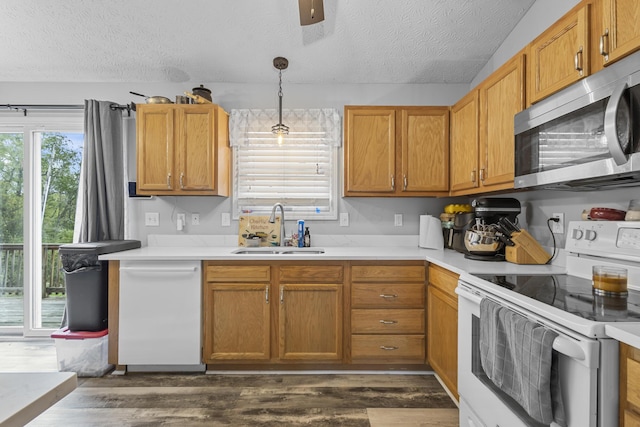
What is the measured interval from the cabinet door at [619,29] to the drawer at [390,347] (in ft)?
6.48

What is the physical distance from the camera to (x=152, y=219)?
3201mm

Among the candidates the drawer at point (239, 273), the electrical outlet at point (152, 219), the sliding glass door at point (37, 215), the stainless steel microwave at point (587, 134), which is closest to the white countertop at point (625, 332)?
the stainless steel microwave at point (587, 134)

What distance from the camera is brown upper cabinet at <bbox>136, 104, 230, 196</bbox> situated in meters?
2.84

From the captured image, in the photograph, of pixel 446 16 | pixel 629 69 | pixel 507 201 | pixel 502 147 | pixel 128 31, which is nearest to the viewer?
pixel 629 69

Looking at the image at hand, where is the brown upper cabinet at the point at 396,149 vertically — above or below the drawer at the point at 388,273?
above

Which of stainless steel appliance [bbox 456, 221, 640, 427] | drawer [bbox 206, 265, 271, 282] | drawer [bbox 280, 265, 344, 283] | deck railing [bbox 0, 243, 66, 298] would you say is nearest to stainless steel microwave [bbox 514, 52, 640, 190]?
stainless steel appliance [bbox 456, 221, 640, 427]

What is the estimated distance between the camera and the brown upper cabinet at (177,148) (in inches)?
112

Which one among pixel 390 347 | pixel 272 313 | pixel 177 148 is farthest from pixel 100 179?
pixel 390 347

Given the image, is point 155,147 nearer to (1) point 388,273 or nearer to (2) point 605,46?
(1) point 388,273

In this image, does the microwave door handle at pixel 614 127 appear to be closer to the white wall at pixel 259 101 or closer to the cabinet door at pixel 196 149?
the white wall at pixel 259 101

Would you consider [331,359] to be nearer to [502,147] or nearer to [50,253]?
[502,147]

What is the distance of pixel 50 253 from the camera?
332 centimetres

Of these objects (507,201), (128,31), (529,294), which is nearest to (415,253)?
(507,201)

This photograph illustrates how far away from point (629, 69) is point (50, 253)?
4.30 metres
